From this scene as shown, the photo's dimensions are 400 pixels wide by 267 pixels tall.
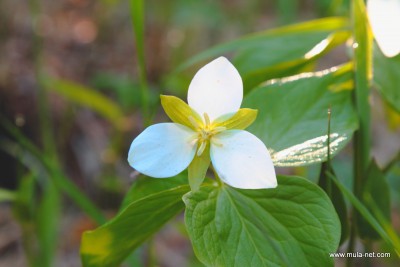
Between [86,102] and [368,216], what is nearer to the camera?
[368,216]

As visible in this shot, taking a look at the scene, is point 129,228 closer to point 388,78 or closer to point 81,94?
point 388,78

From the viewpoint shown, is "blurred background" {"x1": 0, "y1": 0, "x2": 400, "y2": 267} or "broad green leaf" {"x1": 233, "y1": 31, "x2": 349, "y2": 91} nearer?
"broad green leaf" {"x1": 233, "y1": 31, "x2": 349, "y2": 91}

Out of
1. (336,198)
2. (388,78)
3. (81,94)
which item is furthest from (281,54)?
(81,94)

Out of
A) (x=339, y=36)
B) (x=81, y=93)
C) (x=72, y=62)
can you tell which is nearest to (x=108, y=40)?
(x=72, y=62)

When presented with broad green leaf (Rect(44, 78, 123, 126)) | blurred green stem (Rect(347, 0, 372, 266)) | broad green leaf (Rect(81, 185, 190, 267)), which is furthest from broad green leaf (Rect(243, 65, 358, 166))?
broad green leaf (Rect(44, 78, 123, 126))

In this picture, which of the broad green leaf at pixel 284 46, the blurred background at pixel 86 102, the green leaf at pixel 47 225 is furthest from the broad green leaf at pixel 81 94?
the broad green leaf at pixel 284 46

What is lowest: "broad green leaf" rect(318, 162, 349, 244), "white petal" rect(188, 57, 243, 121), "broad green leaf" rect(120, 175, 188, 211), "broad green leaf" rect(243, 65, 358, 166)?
"broad green leaf" rect(318, 162, 349, 244)

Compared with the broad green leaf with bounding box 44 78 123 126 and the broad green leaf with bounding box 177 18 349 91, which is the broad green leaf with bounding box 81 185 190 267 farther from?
the broad green leaf with bounding box 44 78 123 126

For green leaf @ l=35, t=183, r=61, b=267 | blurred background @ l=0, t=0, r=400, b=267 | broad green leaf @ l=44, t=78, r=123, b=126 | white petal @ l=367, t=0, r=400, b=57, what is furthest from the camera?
broad green leaf @ l=44, t=78, r=123, b=126
